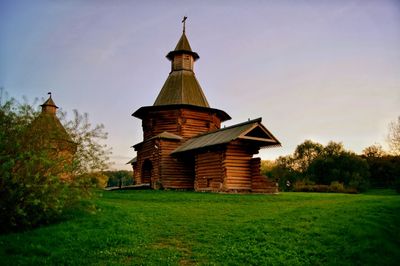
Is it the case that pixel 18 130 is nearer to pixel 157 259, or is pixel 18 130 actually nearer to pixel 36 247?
pixel 36 247

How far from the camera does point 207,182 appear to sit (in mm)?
24188

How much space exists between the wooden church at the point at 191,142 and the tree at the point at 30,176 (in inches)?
456

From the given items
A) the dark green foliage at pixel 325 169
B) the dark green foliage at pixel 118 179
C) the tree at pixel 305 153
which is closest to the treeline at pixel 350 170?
the dark green foliage at pixel 325 169

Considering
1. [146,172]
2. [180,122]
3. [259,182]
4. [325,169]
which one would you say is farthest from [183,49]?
[325,169]

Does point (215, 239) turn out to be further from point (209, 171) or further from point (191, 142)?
point (191, 142)

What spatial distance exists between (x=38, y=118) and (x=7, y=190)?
241cm

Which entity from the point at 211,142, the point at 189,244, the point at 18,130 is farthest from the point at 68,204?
the point at 211,142

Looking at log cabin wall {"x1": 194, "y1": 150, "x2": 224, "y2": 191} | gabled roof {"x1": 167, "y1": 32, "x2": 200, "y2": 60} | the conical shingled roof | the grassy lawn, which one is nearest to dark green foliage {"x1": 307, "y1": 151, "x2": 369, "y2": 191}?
the conical shingled roof

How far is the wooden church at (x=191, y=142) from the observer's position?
908 inches

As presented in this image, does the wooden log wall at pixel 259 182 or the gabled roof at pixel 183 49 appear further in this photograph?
the gabled roof at pixel 183 49

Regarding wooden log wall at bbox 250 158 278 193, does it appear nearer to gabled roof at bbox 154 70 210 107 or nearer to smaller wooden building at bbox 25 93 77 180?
gabled roof at bbox 154 70 210 107

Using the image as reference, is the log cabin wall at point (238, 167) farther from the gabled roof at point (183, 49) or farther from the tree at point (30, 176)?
the gabled roof at point (183, 49)

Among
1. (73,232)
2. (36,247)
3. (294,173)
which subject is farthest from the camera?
(294,173)

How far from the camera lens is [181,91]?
31.5 metres
